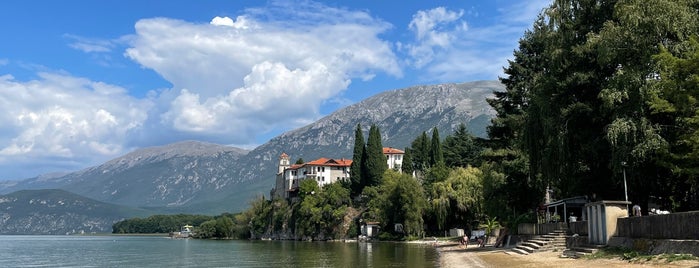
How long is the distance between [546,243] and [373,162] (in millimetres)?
79488

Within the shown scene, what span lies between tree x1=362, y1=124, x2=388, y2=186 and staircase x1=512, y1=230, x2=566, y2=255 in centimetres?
7611

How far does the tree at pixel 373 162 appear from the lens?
370ft

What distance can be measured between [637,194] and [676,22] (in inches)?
394

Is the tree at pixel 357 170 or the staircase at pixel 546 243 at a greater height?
the tree at pixel 357 170

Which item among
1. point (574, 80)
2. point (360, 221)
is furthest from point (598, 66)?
point (360, 221)

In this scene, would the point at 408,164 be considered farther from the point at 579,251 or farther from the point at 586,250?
the point at 586,250

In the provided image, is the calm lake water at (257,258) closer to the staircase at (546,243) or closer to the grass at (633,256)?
the staircase at (546,243)

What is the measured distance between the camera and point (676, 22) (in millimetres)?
25766

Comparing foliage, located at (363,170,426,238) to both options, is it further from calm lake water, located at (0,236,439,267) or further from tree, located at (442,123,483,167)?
tree, located at (442,123,483,167)

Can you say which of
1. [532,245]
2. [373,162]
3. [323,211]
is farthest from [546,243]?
[323,211]

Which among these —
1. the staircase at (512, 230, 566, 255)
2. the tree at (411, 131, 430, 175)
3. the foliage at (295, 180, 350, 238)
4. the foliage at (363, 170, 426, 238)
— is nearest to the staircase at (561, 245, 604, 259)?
the staircase at (512, 230, 566, 255)

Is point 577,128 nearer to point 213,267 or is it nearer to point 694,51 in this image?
point 694,51

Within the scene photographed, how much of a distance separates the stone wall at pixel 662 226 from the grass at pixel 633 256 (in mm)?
906

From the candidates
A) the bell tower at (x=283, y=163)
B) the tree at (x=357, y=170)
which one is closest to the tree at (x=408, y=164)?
the tree at (x=357, y=170)
